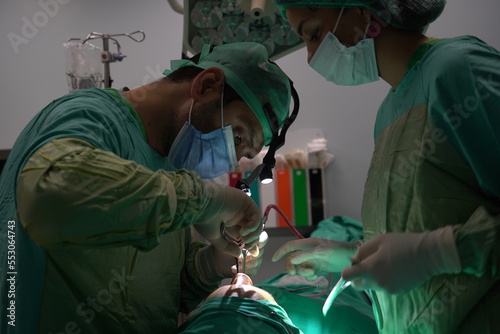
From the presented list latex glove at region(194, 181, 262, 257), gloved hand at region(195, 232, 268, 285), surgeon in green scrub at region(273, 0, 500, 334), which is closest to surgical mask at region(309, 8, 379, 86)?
surgeon in green scrub at region(273, 0, 500, 334)

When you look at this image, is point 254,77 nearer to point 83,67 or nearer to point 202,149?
point 202,149

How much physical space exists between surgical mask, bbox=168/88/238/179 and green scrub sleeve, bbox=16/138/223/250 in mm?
528

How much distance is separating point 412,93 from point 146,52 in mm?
2862

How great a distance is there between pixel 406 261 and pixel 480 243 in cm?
16

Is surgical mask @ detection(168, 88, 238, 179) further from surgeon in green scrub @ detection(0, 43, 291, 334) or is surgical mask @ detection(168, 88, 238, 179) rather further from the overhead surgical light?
the overhead surgical light

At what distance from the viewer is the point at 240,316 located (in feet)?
4.46

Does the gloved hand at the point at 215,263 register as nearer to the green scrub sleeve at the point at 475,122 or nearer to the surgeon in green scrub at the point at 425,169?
the surgeon in green scrub at the point at 425,169

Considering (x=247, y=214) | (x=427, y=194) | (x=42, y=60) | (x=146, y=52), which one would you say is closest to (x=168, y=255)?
(x=247, y=214)

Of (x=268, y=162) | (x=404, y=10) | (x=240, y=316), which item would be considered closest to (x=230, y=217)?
(x=240, y=316)

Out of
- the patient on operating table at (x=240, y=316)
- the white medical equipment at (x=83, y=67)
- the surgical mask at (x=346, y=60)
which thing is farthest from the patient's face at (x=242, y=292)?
the white medical equipment at (x=83, y=67)

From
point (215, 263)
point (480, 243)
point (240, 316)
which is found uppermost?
point (480, 243)

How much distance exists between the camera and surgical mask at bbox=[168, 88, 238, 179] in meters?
1.60

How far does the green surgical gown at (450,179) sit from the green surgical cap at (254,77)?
0.46 m

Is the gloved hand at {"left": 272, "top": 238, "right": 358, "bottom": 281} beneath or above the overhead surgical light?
beneath
